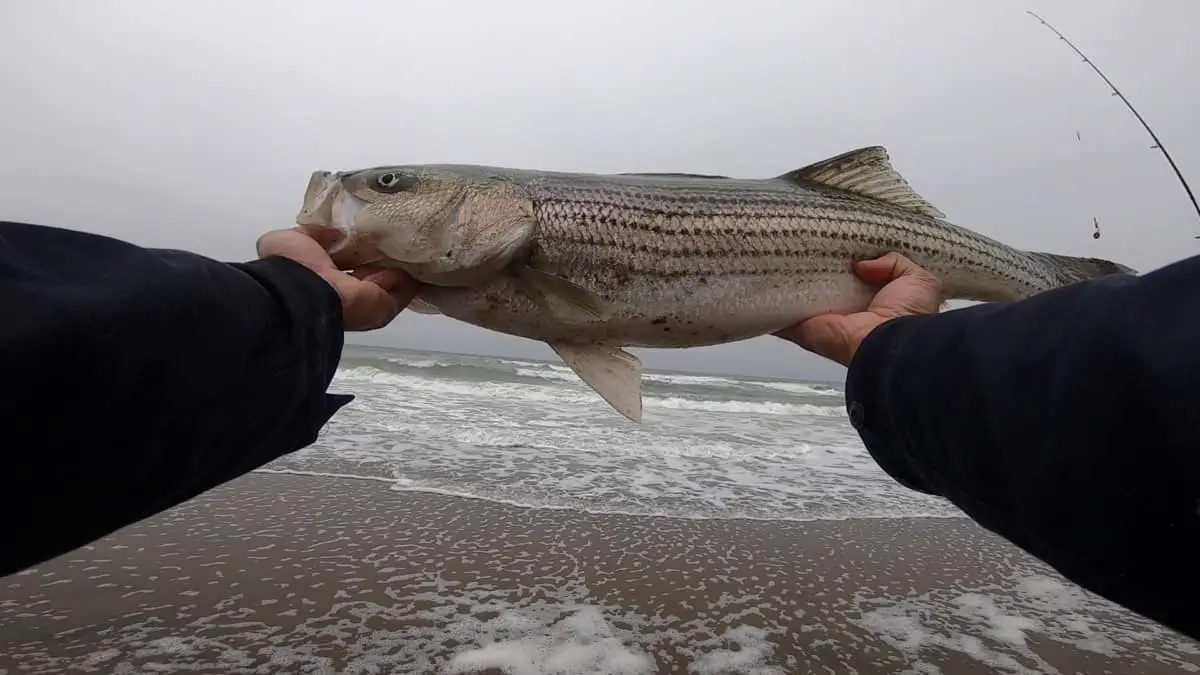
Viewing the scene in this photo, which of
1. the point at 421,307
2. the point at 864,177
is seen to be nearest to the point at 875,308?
the point at 864,177

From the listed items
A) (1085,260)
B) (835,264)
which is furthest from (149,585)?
(1085,260)

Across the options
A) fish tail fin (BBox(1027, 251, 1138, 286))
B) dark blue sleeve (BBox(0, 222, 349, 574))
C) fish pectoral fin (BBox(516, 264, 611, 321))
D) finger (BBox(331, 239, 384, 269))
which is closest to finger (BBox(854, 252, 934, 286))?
fish tail fin (BBox(1027, 251, 1138, 286))

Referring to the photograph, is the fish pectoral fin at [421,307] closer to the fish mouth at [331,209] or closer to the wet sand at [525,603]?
the fish mouth at [331,209]

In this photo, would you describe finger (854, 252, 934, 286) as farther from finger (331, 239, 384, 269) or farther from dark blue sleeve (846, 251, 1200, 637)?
finger (331, 239, 384, 269)

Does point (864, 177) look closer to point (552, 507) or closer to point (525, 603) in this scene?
point (525, 603)

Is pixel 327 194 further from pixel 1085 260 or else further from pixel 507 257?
pixel 1085 260
